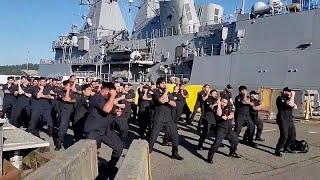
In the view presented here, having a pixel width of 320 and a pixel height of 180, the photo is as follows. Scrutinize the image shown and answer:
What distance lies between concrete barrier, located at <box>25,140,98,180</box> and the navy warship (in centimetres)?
1285

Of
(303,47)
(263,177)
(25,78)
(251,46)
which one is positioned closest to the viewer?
(263,177)

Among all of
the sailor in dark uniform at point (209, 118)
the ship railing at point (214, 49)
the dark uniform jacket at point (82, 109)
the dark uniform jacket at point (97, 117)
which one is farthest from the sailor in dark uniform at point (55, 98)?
the ship railing at point (214, 49)

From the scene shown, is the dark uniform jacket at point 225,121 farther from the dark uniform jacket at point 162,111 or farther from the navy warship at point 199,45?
the navy warship at point 199,45

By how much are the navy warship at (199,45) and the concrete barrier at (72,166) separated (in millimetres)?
12850

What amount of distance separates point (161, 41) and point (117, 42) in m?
6.74

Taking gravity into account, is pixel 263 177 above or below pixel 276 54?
below

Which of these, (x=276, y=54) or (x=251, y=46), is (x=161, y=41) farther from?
(x=276, y=54)

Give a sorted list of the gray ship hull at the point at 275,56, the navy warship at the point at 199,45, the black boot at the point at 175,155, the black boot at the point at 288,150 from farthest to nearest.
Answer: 1. the navy warship at the point at 199,45
2. the gray ship hull at the point at 275,56
3. the black boot at the point at 288,150
4. the black boot at the point at 175,155

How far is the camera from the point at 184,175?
6.11 metres

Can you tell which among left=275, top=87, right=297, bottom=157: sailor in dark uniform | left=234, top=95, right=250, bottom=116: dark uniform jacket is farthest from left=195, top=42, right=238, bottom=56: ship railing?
left=275, top=87, right=297, bottom=157: sailor in dark uniform

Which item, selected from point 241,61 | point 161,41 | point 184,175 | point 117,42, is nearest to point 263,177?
point 184,175

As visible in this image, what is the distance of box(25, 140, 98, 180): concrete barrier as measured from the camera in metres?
3.22

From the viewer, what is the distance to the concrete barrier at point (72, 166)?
322 centimetres

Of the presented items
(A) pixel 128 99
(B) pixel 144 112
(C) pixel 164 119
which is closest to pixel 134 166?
(C) pixel 164 119
